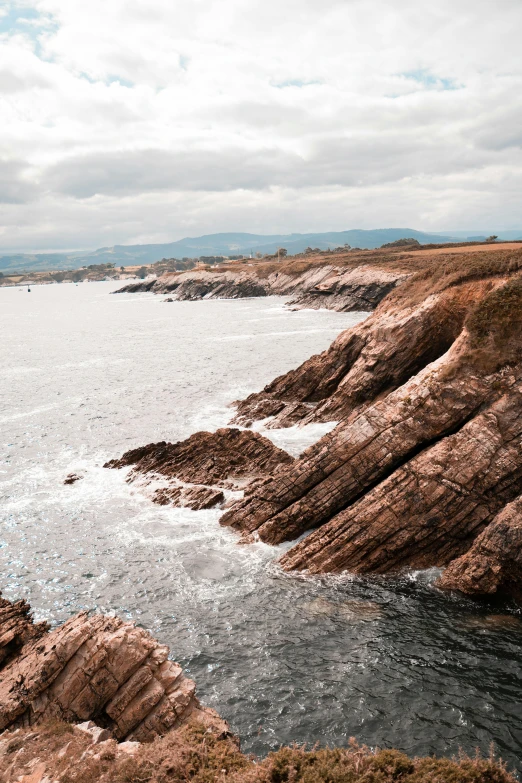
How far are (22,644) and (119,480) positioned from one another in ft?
60.6

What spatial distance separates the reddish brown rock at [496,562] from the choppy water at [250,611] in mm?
861

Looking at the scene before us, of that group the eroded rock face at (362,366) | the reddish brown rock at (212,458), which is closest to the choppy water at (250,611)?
the reddish brown rock at (212,458)

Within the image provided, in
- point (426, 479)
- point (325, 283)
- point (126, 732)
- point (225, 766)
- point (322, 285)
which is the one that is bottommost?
point (126, 732)

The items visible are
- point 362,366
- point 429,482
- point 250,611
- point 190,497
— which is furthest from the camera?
point 362,366

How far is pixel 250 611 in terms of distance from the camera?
Result: 21.2 meters

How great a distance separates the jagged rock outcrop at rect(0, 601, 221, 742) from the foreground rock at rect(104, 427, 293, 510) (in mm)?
16334

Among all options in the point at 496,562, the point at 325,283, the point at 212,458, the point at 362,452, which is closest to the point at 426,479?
the point at 362,452

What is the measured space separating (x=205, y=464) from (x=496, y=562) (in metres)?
20.1

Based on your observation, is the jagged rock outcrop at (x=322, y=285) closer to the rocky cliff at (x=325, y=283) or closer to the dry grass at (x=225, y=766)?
the rocky cliff at (x=325, y=283)

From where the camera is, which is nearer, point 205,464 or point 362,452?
point 362,452

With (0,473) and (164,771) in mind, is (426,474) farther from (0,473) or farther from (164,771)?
(0,473)

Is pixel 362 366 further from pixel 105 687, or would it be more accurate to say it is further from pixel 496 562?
pixel 105 687

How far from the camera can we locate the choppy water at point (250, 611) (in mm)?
15500

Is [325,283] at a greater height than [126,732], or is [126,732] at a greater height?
[325,283]
